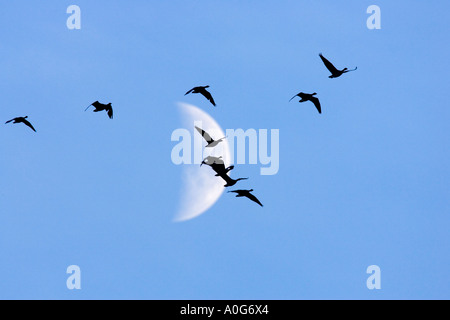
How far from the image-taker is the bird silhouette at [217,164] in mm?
38500

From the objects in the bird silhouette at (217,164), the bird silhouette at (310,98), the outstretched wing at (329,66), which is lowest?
the bird silhouette at (217,164)

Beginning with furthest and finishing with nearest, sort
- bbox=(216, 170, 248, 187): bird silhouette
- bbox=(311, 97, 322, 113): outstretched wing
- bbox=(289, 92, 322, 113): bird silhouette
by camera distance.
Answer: bbox=(311, 97, 322, 113): outstretched wing → bbox=(289, 92, 322, 113): bird silhouette → bbox=(216, 170, 248, 187): bird silhouette

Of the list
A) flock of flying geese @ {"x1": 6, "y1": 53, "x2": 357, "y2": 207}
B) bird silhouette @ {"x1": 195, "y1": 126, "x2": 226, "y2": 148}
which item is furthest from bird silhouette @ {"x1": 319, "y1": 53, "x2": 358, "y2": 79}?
bird silhouette @ {"x1": 195, "y1": 126, "x2": 226, "y2": 148}

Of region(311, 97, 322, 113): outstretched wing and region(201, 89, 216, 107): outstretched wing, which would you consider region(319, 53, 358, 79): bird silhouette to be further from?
region(201, 89, 216, 107): outstretched wing

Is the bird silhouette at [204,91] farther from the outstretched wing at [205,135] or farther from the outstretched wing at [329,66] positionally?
the outstretched wing at [329,66]

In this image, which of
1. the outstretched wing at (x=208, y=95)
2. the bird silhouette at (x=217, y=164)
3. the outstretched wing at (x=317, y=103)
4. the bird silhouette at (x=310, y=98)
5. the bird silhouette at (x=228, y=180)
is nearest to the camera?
the bird silhouette at (x=217, y=164)

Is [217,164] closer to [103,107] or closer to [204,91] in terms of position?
[204,91]

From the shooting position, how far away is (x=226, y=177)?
4012cm

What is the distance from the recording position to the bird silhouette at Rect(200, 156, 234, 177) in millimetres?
38500

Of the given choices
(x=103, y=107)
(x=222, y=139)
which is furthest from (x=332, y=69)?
(x=103, y=107)

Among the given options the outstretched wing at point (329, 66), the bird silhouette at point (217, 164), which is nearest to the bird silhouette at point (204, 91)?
the bird silhouette at point (217, 164)
